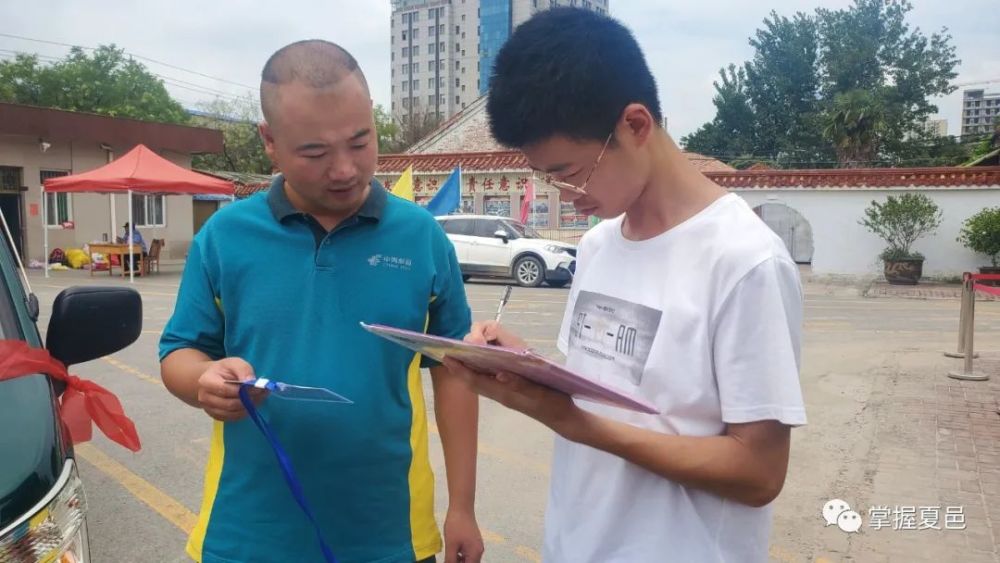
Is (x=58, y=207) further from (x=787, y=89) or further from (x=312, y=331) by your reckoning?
(x=787, y=89)

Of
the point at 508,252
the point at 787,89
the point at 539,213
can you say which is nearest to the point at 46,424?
the point at 508,252

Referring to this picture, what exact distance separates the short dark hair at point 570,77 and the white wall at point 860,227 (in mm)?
18473

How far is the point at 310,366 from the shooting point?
5.32 feet

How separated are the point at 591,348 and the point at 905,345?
8747mm

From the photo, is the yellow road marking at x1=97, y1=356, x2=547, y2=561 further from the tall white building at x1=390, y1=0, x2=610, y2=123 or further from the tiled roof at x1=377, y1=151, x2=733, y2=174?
the tall white building at x1=390, y1=0, x2=610, y2=123

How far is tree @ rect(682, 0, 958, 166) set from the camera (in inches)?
1426

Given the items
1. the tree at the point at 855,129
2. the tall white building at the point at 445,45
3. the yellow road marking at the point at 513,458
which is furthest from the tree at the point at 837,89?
the tall white building at the point at 445,45

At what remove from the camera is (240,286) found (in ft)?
5.40

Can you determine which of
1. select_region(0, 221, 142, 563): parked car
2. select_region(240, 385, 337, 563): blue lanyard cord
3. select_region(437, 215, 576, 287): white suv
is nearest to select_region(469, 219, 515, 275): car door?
select_region(437, 215, 576, 287): white suv

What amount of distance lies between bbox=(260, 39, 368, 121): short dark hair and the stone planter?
18536 mm

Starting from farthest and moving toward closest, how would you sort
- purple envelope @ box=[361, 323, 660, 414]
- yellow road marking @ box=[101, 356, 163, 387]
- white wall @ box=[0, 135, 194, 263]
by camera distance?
white wall @ box=[0, 135, 194, 263] → yellow road marking @ box=[101, 356, 163, 387] → purple envelope @ box=[361, 323, 660, 414]

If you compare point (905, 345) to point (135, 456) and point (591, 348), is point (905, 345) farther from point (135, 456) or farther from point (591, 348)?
point (591, 348)

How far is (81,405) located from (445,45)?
3810 inches

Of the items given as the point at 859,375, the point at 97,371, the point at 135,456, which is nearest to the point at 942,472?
the point at 859,375
